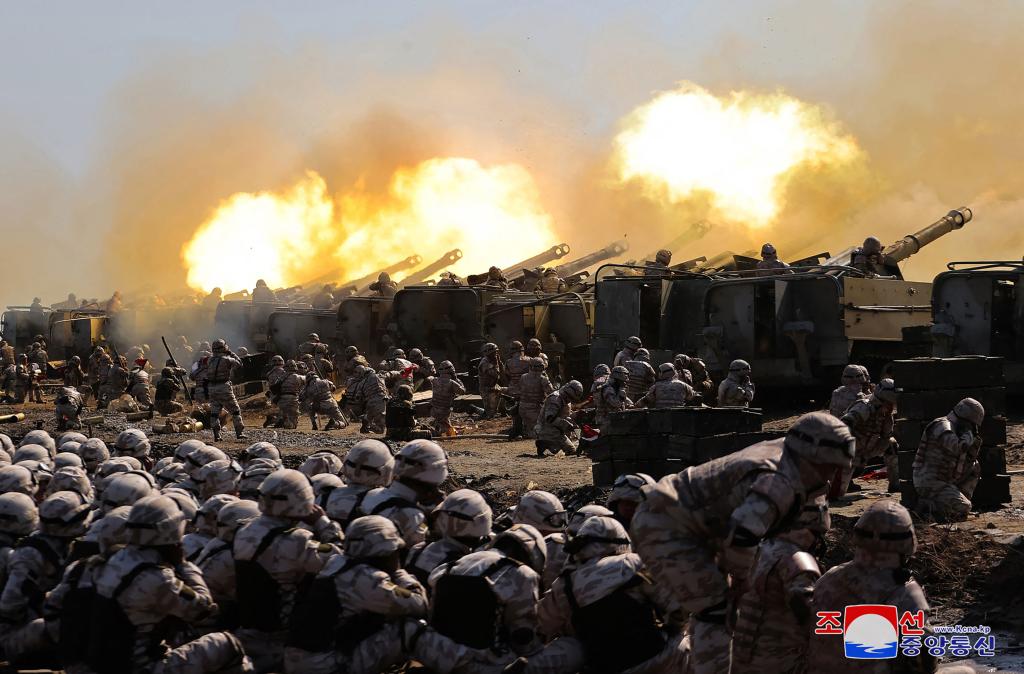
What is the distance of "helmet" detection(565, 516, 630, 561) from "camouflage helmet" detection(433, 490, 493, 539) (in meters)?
1.09

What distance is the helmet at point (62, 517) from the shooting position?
10.7m

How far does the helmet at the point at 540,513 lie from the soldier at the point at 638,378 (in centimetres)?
1173

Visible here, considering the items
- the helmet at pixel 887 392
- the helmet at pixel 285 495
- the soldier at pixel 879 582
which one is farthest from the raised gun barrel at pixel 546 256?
the soldier at pixel 879 582

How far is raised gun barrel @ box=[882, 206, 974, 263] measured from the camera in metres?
28.7

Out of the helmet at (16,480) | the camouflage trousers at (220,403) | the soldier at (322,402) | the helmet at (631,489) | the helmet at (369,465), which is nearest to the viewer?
the helmet at (631,489)

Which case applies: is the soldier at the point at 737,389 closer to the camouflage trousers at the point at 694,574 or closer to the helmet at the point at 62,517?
the helmet at the point at 62,517

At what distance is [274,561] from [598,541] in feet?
7.67

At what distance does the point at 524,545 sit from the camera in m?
8.98

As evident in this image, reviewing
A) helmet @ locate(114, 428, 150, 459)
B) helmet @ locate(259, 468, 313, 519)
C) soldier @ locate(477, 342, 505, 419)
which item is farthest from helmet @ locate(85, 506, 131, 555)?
soldier @ locate(477, 342, 505, 419)

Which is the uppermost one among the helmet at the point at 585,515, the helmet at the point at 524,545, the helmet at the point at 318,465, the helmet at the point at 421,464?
the helmet at the point at 421,464

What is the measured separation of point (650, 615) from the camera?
8164 millimetres

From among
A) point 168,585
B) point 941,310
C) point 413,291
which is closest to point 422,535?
point 168,585

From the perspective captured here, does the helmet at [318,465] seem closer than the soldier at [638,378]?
Yes

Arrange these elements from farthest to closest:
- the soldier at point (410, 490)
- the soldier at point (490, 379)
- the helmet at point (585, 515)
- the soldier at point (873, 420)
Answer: the soldier at point (490, 379)
the soldier at point (873, 420)
the soldier at point (410, 490)
the helmet at point (585, 515)
